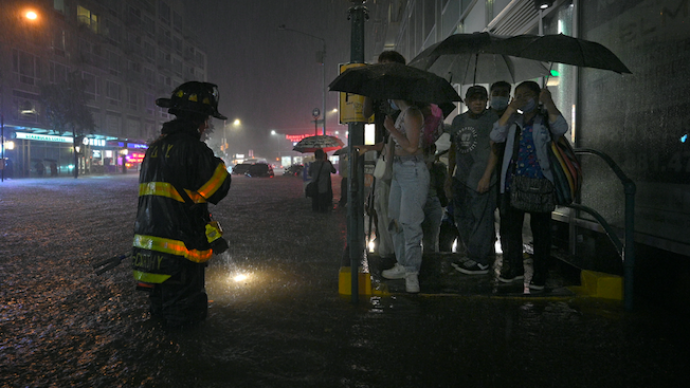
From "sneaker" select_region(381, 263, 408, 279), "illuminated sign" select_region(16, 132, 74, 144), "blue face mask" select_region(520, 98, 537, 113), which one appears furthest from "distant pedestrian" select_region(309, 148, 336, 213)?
"illuminated sign" select_region(16, 132, 74, 144)

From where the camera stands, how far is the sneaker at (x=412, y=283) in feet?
13.2

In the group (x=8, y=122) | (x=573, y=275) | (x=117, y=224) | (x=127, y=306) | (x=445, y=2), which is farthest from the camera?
(x=8, y=122)

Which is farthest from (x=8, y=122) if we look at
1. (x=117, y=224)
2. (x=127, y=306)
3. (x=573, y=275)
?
(x=573, y=275)

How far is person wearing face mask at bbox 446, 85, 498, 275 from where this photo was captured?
14.3 ft

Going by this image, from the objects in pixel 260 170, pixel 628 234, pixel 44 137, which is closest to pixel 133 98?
pixel 44 137

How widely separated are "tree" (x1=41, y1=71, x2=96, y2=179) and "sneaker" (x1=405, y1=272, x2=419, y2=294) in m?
37.0

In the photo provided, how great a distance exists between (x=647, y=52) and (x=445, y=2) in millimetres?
11036

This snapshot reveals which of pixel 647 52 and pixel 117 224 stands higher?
pixel 647 52

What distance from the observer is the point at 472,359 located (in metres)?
2.70

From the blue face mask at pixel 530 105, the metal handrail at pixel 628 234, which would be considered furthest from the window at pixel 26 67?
the metal handrail at pixel 628 234

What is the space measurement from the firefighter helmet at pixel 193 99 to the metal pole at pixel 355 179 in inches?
48.5

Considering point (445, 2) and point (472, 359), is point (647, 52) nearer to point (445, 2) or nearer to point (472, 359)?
point (472, 359)

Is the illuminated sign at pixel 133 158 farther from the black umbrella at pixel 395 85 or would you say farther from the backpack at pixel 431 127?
the black umbrella at pixel 395 85

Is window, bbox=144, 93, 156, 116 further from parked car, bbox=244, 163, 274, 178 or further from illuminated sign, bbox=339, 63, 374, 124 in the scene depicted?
illuminated sign, bbox=339, 63, 374, 124
